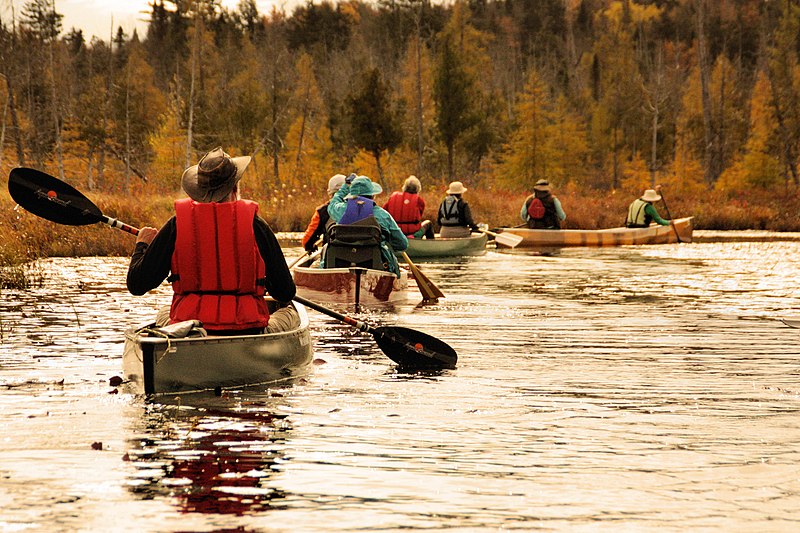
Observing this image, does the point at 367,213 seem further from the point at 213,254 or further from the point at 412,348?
the point at 213,254

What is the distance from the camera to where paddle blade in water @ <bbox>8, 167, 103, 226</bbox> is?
9.54 m

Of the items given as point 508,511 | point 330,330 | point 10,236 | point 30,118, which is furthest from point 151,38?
point 508,511

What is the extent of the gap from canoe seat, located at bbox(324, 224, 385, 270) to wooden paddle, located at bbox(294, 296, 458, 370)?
4.58m

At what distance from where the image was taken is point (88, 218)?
9609 millimetres

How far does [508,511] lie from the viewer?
552 centimetres

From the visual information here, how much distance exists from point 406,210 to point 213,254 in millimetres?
14007

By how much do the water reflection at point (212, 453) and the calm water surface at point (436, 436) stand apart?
2 cm

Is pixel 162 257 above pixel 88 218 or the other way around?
the other way around

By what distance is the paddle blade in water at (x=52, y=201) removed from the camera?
376 inches

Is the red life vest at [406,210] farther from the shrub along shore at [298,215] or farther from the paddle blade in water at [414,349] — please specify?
the paddle blade in water at [414,349]

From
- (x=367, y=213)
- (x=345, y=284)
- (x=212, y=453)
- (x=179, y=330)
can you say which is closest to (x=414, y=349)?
(x=179, y=330)

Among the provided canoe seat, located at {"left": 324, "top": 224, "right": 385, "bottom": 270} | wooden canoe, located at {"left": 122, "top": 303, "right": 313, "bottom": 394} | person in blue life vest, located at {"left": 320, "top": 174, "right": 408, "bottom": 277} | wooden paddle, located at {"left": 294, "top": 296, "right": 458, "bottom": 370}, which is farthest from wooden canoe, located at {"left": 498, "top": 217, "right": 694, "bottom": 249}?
wooden canoe, located at {"left": 122, "top": 303, "right": 313, "bottom": 394}

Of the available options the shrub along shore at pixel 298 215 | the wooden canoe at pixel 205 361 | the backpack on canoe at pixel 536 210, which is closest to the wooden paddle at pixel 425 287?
the shrub along shore at pixel 298 215

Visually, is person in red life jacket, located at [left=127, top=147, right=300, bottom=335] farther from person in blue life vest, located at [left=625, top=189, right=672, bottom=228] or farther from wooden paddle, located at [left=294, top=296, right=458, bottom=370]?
person in blue life vest, located at [left=625, top=189, right=672, bottom=228]
